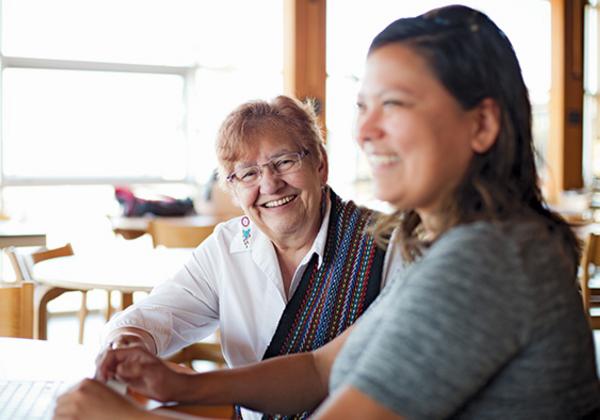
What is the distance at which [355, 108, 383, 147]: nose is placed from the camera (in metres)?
0.92

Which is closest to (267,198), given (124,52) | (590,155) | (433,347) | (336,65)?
(433,347)

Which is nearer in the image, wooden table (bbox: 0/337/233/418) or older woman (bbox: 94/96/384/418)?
wooden table (bbox: 0/337/233/418)

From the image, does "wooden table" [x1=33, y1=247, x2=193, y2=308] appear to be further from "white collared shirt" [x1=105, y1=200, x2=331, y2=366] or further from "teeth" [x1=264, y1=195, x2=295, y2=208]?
"teeth" [x1=264, y1=195, x2=295, y2=208]

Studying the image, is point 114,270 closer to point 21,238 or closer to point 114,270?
point 114,270

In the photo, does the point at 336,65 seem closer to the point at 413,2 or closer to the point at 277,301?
the point at 413,2

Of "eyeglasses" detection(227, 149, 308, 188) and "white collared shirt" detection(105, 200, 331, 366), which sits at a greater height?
"eyeglasses" detection(227, 149, 308, 188)

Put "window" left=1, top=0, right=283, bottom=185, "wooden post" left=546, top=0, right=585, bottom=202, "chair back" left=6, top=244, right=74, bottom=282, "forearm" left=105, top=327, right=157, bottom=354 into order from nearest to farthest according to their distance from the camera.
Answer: "forearm" left=105, top=327, right=157, bottom=354 < "chair back" left=6, top=244, right=74, bottom=282 < "window" left=1, top=0, right=283, bottom=185 < "wooden post" left=546, top=0, right=585, bottom=202

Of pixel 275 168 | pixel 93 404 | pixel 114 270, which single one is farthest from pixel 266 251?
pixel 114 270

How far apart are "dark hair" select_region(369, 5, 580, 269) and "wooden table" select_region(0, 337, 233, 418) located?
1.99ft

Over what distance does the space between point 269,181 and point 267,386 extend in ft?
1.94

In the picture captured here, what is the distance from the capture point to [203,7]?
21.6 ft

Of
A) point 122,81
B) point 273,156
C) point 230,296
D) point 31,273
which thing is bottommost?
point 31,273

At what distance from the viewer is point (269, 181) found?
1.73 metres

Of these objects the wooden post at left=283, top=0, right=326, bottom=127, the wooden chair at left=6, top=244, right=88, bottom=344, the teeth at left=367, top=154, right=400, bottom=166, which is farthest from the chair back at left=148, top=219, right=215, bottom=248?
the wooden post at left=283, top=0, right=326, bottom=127
